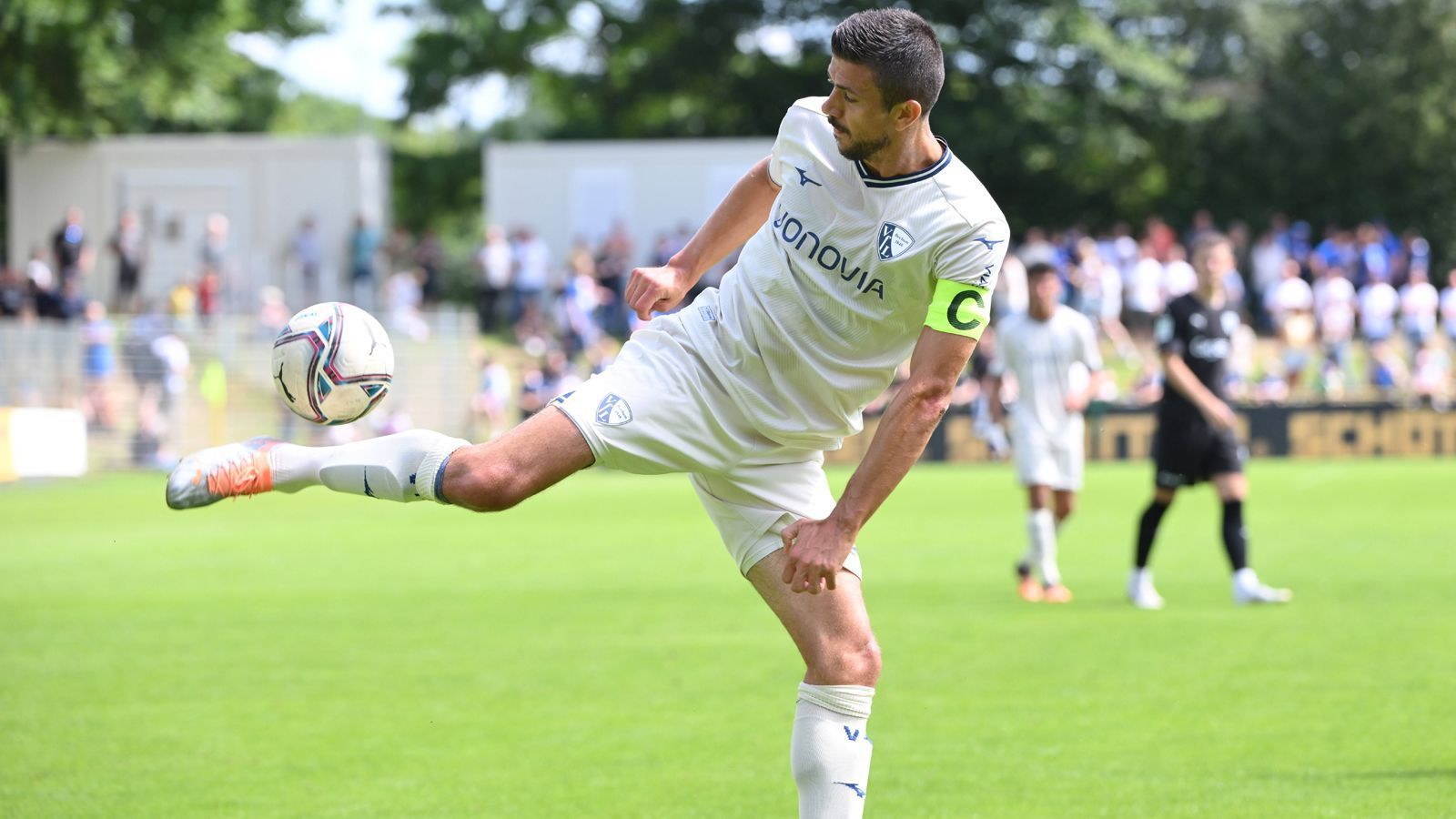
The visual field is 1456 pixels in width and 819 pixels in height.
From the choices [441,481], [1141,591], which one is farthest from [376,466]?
[1141,591]

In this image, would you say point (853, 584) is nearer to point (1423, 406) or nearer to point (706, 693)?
point (706, 693)

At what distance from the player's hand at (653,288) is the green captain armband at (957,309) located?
107cm

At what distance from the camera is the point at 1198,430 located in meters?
11.5

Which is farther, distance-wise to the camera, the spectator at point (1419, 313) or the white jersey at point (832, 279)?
the spectator at point (1419, 313)

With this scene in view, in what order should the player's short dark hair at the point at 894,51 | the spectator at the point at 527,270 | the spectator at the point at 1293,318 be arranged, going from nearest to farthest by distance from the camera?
1. the player's short dark hair at the point at 894,51
2. the spectator at the point at 1293,318
3. the spectator at the point at 527,270

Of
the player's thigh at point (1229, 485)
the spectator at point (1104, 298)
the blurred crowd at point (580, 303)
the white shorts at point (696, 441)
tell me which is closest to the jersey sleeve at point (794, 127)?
the white shorts at point (696, 441)

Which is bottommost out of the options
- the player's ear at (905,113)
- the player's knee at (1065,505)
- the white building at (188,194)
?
the player's knee at (1065,505)

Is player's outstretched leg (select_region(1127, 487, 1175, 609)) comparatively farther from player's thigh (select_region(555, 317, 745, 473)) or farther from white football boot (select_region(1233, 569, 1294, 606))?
player's thigh (select_region(555, 317, 745, 473))

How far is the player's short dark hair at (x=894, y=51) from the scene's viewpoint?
15.3 ft

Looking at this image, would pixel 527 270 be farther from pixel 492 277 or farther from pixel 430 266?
pixel 430 266

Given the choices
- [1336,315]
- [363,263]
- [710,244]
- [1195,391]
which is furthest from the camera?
[363,263]

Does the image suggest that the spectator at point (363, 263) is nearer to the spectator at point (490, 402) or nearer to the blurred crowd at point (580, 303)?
the blurred crowd at point (580, 303)

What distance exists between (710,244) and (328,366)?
134 cm

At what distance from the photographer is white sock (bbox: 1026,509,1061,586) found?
12.2m
